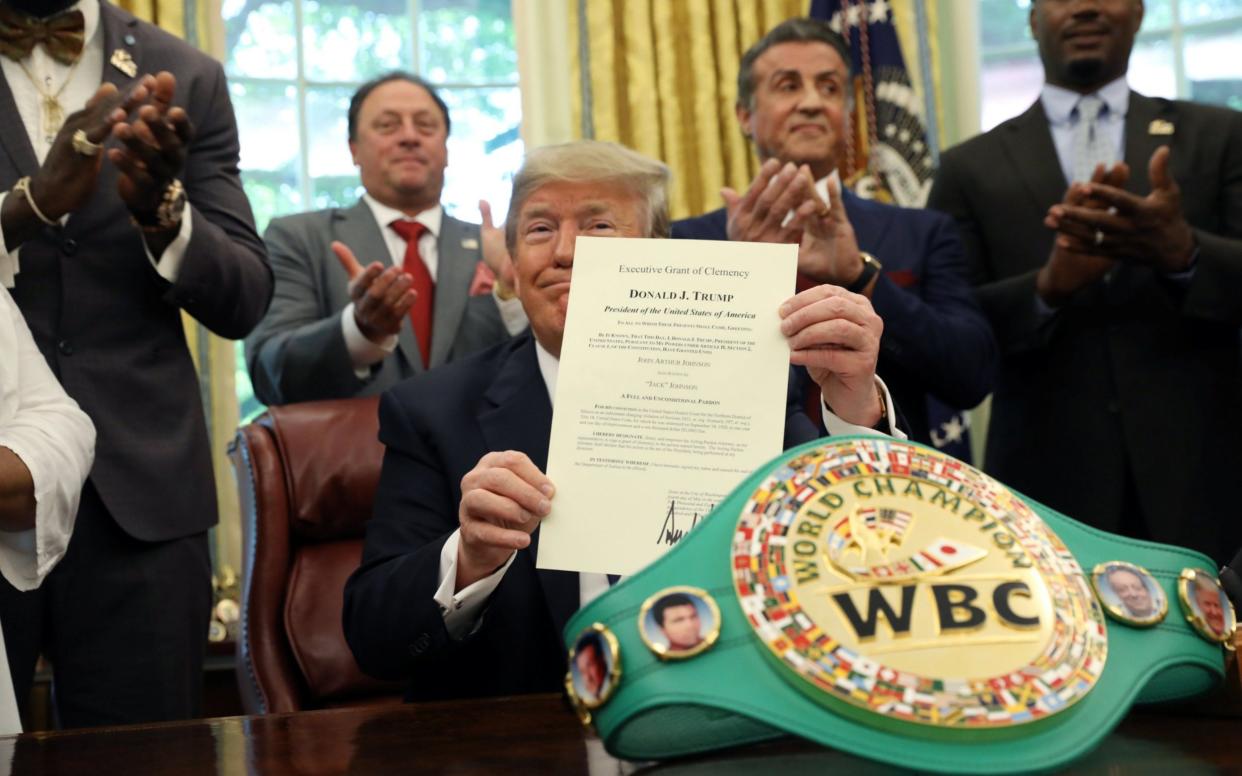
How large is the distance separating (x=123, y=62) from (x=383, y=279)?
67cm

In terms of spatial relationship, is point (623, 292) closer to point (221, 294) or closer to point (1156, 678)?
point (1156, 678)

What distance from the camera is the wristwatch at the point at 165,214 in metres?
2.39

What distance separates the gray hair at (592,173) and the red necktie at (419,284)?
4.26 feet

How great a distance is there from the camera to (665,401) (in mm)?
1329

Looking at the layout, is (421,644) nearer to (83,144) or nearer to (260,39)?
(83,144)

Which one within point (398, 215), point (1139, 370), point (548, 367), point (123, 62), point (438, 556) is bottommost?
point (438, 556)

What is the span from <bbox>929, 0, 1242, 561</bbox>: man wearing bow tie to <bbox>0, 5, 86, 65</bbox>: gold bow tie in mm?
1991

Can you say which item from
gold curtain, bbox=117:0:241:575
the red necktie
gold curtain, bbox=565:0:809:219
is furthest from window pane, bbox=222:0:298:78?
the red necktie

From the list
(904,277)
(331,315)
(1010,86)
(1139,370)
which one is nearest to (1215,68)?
(1010,86)

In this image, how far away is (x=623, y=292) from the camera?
54.9 inches

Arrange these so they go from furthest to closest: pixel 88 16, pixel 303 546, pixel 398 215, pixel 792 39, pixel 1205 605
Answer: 1. pixel 398 215
2. pixel 792 39
3. pixel 88 16
4. pixel 303 546
5. pixel 1205 605

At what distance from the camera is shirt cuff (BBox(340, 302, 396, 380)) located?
10.0 ft

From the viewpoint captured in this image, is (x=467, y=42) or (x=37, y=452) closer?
(x=37, y=452)

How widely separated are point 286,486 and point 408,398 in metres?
0.46
